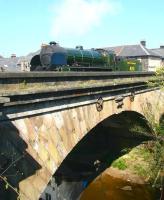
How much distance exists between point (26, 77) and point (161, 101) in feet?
47.7

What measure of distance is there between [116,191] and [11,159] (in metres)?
15.4

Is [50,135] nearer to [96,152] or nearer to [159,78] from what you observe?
[159,78]

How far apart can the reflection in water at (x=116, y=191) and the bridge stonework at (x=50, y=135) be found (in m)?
9.53

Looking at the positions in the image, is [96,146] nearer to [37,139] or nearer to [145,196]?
[145,196]

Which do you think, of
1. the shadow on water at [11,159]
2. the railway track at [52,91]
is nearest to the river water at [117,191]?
the railway track at [52,91]

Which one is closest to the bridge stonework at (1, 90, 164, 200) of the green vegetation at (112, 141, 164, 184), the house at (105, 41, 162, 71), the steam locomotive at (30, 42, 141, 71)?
the steam locomotive at (30, 42, 141, 71)

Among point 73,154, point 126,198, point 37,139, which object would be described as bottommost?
point 126,198

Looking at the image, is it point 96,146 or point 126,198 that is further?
point 96,146

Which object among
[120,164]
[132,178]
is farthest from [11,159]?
[120,164]

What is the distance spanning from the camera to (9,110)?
32.0ft

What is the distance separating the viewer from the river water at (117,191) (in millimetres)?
22781

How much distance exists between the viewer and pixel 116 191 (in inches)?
934

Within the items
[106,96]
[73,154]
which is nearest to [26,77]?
[106,96]

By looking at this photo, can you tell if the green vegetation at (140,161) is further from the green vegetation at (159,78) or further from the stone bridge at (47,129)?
the green vegetation at (159,78)
